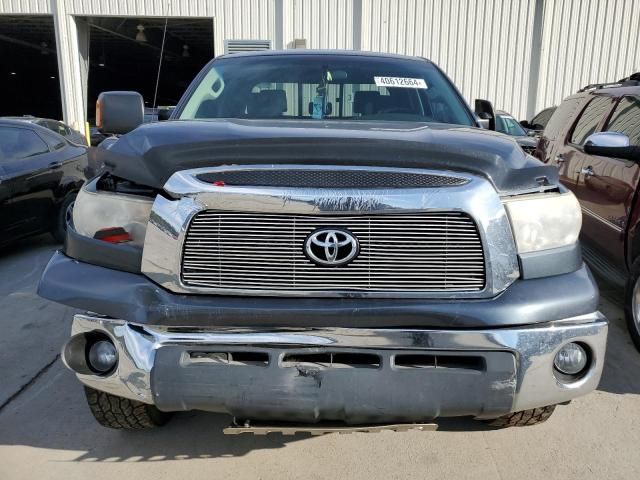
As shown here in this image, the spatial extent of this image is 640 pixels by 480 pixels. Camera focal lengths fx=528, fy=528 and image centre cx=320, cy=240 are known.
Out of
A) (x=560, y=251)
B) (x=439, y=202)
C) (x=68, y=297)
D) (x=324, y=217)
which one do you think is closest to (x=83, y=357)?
(x=68, y=297)

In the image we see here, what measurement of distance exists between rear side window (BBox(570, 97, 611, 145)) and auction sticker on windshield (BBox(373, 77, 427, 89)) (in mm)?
2315

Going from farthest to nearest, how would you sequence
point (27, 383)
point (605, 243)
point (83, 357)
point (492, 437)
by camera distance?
point (605, 243) → point (27, 383) → point (492, 437) → point (83, 357)

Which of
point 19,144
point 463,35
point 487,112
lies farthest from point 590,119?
point 463,35

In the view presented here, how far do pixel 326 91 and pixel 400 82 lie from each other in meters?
0.46

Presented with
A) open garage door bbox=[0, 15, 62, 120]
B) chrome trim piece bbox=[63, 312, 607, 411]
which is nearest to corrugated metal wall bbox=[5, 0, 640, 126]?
open garage door bbox=[0, 15, 62, 120]

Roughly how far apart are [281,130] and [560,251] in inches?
47.4

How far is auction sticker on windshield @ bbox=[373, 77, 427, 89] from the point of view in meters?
3.23

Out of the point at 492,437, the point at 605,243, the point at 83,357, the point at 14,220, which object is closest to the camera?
the point at 83,357

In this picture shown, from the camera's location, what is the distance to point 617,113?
14.5 feet

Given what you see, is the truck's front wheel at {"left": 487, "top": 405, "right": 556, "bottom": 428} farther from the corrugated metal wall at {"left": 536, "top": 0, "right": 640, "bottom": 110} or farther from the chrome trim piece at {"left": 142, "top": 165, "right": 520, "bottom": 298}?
the corrugated metal wall at {"left": 536, "top": 0, "right": 640, "bottom": 110}

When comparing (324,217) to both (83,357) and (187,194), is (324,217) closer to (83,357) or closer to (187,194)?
(187,194)

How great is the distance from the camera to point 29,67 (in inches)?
1176

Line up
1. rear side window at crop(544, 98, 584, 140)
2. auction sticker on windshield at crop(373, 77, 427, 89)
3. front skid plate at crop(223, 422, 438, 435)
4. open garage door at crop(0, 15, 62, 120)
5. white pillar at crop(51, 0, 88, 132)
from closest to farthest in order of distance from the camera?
1. front skid plate at crop(223, 422, 438, 435)
2. auction sticker on windshield at crop(373, 77, 427, 89)
3. rear side window at crop(544, 98, 584, 140)
4. white pillar at crop(51, 0, 88, 132)
5. open garage door at crop(0, 15, 62, 120)

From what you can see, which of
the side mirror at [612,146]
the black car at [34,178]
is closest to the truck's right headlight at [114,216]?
the side mirror at [612,146]
